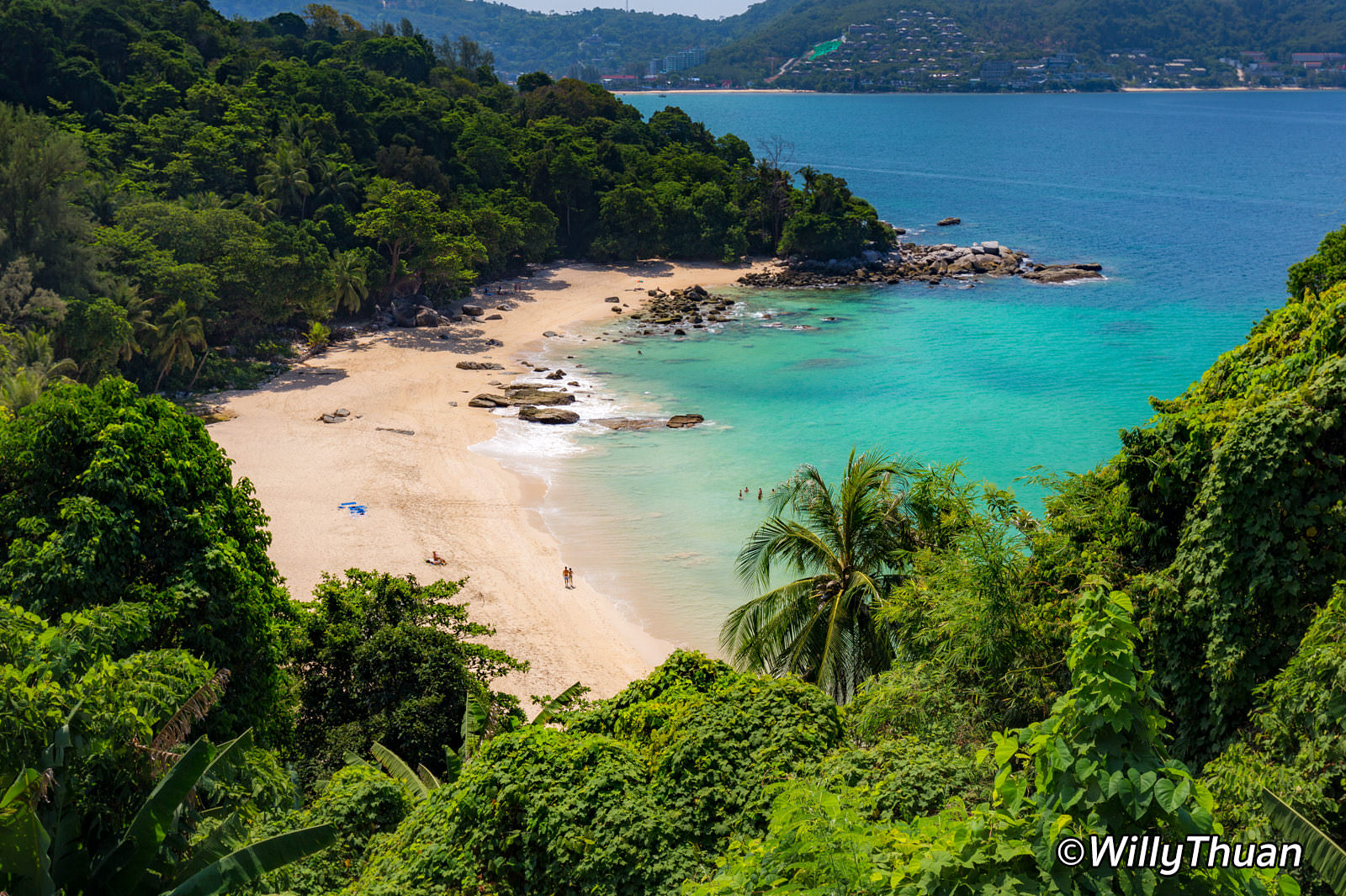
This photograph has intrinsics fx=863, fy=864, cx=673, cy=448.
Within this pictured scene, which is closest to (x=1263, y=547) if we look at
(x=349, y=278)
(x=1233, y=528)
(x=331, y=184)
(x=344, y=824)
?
(x=1233, y=528)

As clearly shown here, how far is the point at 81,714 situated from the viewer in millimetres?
7434

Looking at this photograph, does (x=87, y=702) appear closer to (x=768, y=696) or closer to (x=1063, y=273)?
(x=768, y=696)

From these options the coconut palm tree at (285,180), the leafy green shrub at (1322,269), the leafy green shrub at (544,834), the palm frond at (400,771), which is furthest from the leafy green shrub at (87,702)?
the coconut palm tree at (285,180)

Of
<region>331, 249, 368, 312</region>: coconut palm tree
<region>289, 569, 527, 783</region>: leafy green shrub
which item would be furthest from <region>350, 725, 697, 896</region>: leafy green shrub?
<region>331, 249, 368, 312</region>: coconut palm tree

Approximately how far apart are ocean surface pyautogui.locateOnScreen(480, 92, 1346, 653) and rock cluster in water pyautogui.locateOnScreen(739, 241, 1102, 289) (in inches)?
88.8

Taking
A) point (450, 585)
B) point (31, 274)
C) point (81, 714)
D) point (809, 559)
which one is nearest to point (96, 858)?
point (81, 714)

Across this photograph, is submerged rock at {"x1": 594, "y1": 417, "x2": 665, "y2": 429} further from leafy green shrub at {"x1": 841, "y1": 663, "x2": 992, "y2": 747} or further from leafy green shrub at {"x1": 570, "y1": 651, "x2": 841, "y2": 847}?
leafy green shrub at {"x1": 570, "y1": 651, "x2": 841, "y2": 847}

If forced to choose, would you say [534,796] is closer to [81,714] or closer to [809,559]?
[81,714]

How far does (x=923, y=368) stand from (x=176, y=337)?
3487 cm

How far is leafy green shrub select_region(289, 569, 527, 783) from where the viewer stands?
46.2ft

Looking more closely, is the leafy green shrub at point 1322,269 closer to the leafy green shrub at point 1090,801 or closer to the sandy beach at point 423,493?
the leafy green shrub at point 1090,801

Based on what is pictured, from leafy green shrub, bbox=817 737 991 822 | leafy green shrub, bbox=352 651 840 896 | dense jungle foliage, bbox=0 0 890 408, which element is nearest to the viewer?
leafy green shrub, bbox=817 737 991 822

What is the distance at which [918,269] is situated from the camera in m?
66.2

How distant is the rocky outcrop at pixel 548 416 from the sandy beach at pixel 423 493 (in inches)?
49.8
